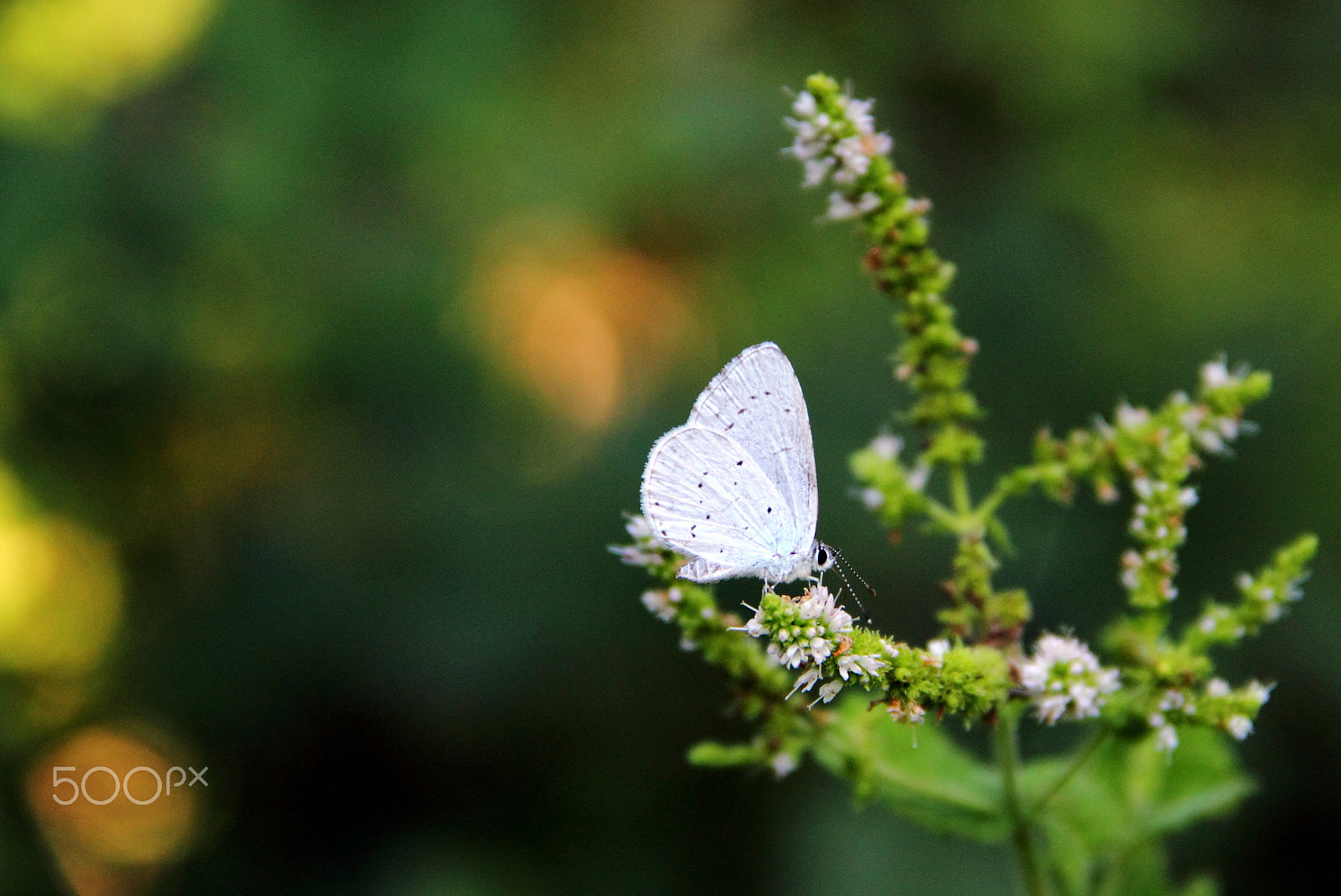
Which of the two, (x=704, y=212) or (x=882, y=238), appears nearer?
(x=882, y=238)

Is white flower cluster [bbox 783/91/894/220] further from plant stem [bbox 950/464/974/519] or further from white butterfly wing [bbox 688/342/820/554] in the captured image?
plant stem [bbox 950/464/974/519]

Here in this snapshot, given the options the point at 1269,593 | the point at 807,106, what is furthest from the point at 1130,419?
the point at 807,106

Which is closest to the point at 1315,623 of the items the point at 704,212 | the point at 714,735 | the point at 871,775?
the point at 714,735

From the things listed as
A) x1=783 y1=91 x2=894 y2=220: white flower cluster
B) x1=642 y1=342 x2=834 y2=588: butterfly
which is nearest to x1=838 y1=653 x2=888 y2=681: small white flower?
x1=642 y1=342 x2=834 y2=588: butterfly

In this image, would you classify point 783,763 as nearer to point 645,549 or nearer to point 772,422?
point 645,549

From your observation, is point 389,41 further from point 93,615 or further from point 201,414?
point 93,615
